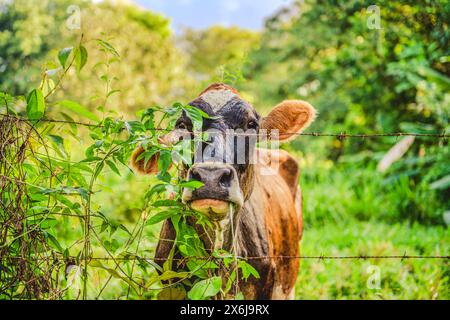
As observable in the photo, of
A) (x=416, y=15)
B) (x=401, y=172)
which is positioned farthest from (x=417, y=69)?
(x=401, y=172)

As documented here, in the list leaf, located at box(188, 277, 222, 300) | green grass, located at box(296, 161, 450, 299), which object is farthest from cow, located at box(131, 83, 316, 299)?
green grass, located at box(296, 161, 450, 299)

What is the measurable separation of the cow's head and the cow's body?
0.31 metres

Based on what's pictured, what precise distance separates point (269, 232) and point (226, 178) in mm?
1240

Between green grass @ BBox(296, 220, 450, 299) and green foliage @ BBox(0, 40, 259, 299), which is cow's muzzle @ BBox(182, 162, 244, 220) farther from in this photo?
green grass @ BBox(296, 220, 450, 299)

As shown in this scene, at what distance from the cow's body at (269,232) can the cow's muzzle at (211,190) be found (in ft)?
1.14

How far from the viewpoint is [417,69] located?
25.1 feet

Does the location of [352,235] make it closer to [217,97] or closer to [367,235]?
[367,235]

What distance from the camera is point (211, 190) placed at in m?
2.90

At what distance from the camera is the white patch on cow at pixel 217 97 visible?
136 inches

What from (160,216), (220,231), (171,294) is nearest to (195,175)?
(160,216)

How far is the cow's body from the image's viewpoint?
366cm

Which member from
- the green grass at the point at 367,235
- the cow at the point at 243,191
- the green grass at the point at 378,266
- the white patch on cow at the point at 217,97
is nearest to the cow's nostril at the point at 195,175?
the cow at the point at 243,191
